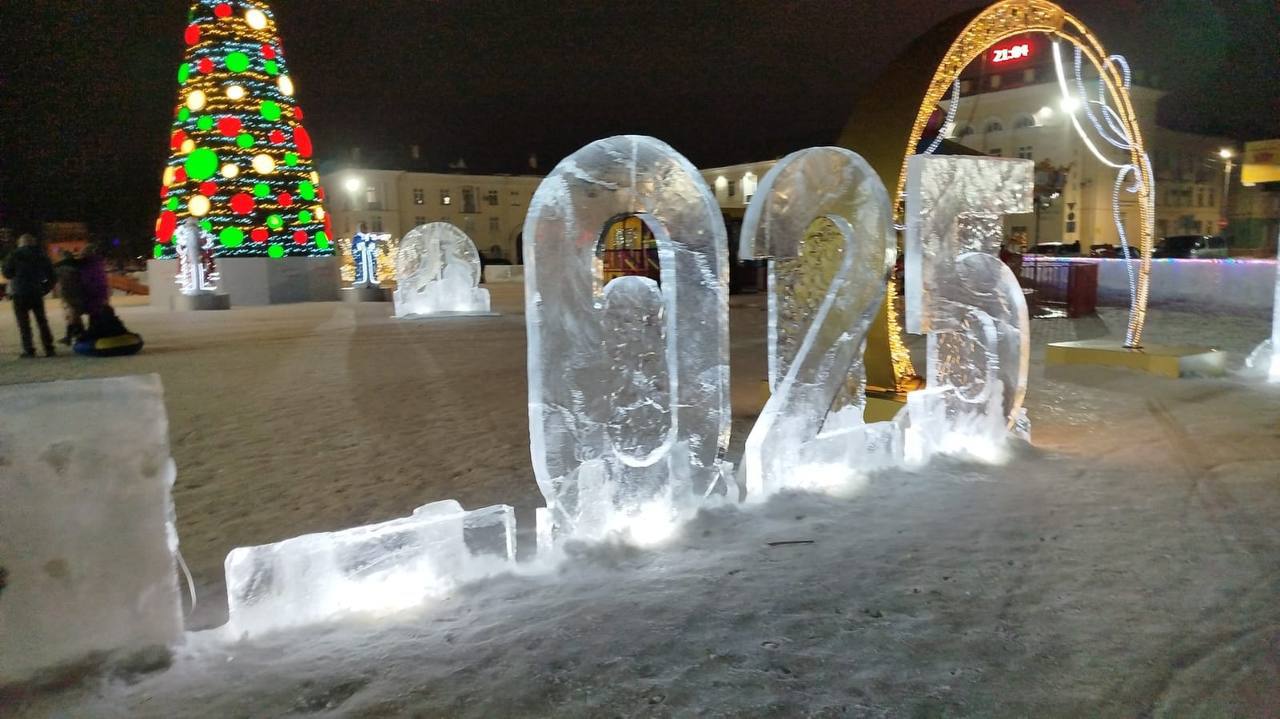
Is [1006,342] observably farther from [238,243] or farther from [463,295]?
[238,243]

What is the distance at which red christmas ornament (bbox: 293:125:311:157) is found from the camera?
24.1 m

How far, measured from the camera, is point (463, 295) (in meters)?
18.8

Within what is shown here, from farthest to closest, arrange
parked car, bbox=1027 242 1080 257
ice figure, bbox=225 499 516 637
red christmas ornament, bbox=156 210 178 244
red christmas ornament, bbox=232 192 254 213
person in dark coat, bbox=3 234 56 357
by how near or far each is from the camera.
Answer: parked car, bbox=1027 242 1080 257, red christmas ornament, bbox=156 210 178 244, red christmas ornament, bbox=232 192 254 213, person in dark coat, bbox=3 234 56 357, ice figure, bbox=225 499 516 637

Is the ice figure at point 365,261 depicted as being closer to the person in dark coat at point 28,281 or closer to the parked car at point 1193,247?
the person in dark coat at point 28,281

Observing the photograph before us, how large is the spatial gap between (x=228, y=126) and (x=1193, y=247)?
3346 cm

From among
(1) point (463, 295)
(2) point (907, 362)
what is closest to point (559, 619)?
(2) point (907, 362)

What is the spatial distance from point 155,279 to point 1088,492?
81.6 ft

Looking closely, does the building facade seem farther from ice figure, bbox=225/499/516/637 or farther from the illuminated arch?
ice figure, bbox=225/499/516/637

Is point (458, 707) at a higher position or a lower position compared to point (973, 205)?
lower

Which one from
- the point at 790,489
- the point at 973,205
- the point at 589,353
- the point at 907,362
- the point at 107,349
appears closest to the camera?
the point at 589,353

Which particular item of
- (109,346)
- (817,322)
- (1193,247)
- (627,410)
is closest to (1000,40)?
(817,322)

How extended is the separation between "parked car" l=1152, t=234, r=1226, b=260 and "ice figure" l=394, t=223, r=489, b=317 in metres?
25.4

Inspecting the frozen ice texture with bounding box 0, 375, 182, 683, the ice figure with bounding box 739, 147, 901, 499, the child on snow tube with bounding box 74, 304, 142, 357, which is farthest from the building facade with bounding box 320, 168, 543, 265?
the frozen ice texture with bounding box 0, 375, 182, 683

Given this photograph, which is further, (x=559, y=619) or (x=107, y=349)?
(x=107, y=349)
